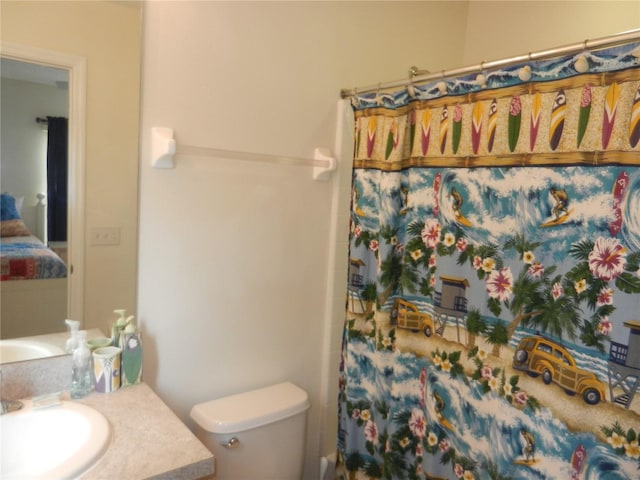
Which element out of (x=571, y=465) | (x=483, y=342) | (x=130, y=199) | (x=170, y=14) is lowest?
(x=571, y=465)

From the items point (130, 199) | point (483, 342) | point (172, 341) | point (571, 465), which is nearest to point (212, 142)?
point (130, 199)

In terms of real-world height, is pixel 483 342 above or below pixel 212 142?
below

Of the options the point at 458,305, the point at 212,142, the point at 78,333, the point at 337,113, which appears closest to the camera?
the point at 78,333

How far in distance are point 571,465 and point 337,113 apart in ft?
4.64

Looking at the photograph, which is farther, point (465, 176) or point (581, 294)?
point (465, 176)

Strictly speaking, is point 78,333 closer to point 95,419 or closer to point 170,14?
point 95,419

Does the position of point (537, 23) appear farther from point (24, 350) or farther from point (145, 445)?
point (24, 350)

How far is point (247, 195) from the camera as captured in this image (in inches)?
62.8

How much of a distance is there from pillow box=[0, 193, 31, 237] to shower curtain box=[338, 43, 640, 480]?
1083 millimetres

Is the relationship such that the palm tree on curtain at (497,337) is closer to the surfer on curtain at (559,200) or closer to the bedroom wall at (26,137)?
the surfer on curtain at (559,200)

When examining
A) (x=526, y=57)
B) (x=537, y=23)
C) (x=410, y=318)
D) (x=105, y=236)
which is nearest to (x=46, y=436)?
(x=105, y=236)

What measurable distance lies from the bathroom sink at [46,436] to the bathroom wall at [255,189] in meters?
0.33

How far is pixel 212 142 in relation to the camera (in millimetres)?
1502

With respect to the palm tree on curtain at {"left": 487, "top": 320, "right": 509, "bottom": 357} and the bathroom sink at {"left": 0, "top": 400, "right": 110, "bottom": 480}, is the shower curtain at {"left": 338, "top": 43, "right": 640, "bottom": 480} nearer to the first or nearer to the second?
the palm tree on curtain at {"left": 487, "top": 320, "right": 509, "bottom": 357}
